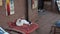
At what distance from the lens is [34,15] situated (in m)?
5.76

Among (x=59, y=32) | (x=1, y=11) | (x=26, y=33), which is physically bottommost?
(x=59, y=32)

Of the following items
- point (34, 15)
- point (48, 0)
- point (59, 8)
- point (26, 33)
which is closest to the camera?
point (26, 33)

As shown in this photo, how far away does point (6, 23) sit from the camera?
153 inches

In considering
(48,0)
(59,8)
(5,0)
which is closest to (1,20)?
(5,0)

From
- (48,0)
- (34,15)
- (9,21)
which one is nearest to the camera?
(9,21)

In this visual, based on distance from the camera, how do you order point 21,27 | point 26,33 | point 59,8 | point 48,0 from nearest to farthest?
point 26,33
point 21,27
point 59,8
point 48,0

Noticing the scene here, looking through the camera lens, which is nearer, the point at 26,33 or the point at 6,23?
the point at 26,33

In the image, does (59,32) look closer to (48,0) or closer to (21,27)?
(21,27)

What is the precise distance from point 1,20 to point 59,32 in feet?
5.70

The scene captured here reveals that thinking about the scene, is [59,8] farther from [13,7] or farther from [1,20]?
[1,20]

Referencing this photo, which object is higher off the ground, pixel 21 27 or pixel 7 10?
pixel 7 10

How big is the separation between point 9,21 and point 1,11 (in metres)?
0.42

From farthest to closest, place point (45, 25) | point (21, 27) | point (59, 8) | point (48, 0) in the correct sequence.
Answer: point (48, 0)
point (59, 8)
point (45, 25)
point (21, 27)

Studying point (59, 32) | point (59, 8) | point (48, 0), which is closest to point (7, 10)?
point (59, 32)
